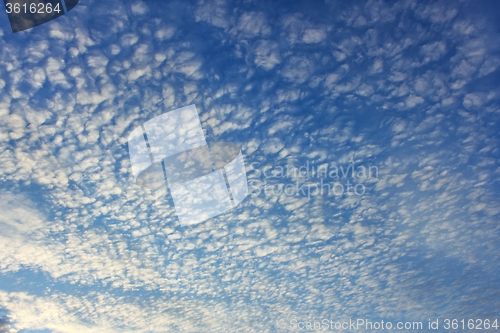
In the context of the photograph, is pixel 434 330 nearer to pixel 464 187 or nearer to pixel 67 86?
pixel 464 187

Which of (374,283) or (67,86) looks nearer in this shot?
(67,86)

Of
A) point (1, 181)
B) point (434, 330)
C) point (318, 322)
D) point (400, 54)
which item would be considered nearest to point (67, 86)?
point (1, 181)

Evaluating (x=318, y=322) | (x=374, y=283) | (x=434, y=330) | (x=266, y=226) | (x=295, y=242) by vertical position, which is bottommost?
(x=434, y=330)

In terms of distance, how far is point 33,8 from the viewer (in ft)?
19.8

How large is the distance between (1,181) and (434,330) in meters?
39.6

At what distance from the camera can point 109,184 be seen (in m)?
9.94

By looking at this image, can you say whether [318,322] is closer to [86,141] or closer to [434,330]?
[434,330]

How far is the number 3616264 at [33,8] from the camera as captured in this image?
5.92m

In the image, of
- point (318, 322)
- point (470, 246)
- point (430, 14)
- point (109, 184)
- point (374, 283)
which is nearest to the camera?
point (430, 14)

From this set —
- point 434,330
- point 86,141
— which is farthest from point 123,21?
point 434,330

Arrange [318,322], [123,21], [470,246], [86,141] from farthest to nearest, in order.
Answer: [318,322], [470,246], [86,141], [123,21]

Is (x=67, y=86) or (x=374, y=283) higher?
(x=67, y=86)

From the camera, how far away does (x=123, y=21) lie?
6453mm

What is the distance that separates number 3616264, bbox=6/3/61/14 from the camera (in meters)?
5.92
